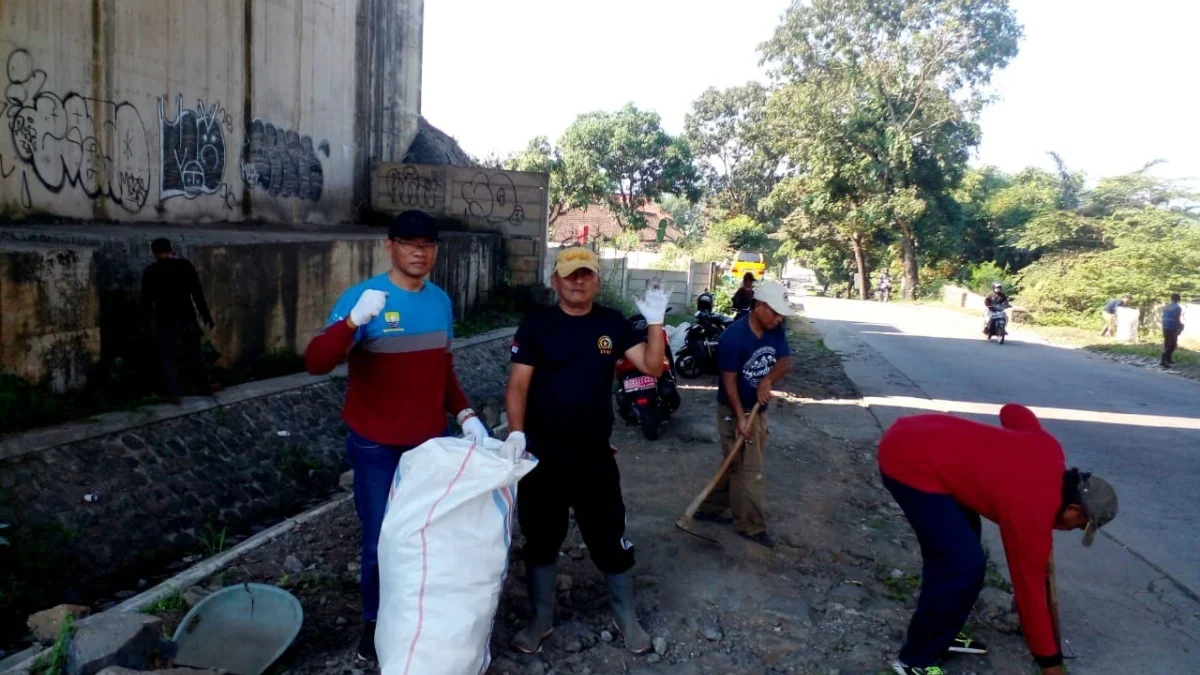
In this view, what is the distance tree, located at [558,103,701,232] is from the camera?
1196 inches

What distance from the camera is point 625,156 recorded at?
101ft

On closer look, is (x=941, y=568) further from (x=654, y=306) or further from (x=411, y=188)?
(x=411, y=188)

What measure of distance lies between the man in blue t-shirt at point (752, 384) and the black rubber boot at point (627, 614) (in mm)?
1471

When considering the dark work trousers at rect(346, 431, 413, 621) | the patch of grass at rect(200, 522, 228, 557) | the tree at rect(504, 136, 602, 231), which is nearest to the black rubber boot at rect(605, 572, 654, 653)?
the dark work trousers at rect(346, 431, 413, 621)

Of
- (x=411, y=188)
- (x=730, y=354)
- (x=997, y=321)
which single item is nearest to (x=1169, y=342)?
(x=997, y=321)

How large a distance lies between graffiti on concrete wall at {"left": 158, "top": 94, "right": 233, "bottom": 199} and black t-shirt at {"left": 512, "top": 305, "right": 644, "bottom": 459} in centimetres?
625

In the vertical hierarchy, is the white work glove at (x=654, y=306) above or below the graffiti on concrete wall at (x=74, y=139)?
below

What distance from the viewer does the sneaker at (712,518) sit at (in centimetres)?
518

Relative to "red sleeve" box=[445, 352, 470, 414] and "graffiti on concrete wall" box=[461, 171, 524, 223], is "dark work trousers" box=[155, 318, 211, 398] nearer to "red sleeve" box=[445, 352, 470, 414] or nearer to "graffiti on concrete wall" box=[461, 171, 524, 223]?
"red sleeve" box=[445, 352, 470, 414]

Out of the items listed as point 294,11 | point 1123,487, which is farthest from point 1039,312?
point 294,11

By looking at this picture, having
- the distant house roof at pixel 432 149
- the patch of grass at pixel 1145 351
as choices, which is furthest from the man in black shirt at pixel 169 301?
the patch of grass at pixel 1145 351

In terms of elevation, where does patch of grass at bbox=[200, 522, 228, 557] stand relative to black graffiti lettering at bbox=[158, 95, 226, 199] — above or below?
below

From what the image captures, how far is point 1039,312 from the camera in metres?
26.4

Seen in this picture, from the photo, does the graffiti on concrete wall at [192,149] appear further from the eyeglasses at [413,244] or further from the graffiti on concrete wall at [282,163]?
the eyeglasses at [413,244]
